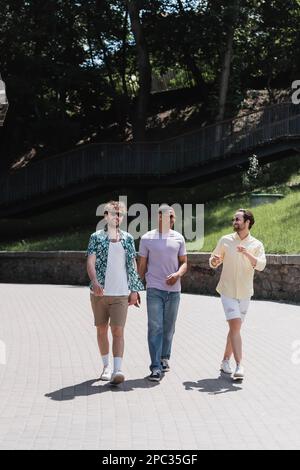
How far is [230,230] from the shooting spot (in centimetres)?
2206

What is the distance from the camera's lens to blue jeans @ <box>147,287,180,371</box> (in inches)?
382

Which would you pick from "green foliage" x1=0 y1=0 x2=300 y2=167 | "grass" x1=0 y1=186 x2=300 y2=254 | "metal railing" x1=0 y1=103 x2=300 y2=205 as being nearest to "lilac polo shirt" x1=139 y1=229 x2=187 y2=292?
"grass" x1=0 y1=186 x2=300 y2=254

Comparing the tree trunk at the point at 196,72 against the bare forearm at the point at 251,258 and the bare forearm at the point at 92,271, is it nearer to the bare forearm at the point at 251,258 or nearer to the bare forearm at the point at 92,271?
the bare forearm at the point at 251,258

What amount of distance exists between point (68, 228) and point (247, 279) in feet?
70.2

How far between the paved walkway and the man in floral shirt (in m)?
0.66

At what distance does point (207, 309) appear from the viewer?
16781mm

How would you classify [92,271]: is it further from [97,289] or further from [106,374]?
[106,374]

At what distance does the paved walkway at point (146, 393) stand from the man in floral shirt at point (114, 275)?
25.8 inches

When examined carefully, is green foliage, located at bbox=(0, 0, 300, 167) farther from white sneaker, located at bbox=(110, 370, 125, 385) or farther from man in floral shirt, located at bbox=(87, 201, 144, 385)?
white sneaker, located at bbox=(110, 370, 125, 385)

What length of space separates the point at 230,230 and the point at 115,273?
1294 centimetres

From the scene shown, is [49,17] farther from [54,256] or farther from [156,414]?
[156,414]

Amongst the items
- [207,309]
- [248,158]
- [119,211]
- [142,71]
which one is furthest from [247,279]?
[142,71]

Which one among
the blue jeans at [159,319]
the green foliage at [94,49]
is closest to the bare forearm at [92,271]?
the blue jeans at [159,319]

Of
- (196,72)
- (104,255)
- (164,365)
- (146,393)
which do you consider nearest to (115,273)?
(104,255)
